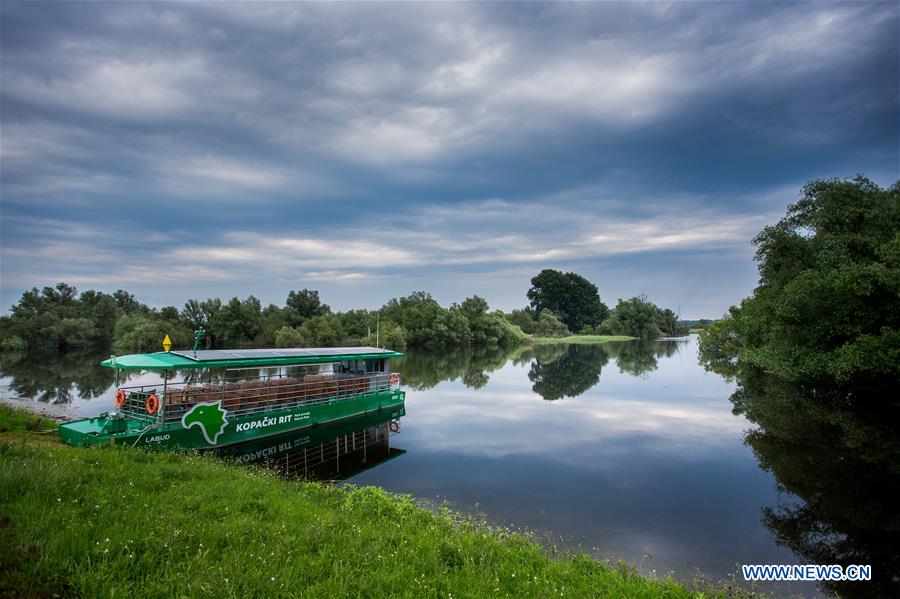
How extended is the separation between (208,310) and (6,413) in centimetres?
6863

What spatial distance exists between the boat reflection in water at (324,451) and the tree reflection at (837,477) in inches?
530

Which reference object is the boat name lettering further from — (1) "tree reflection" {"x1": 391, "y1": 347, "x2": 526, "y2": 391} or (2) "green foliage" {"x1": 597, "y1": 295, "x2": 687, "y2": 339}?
(2) "green foliage" {"x1": 597, "y1": 295, "x2": 687, "y2": 339}

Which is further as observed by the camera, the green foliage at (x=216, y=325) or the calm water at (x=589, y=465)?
the green foliage at (x=216, y=325)

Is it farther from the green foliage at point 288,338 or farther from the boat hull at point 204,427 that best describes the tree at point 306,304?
the boat hull at point 204,427

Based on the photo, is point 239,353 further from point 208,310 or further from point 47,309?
point 47,309

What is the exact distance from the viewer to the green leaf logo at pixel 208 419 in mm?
17156

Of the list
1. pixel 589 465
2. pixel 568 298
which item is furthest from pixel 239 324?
pixel 568 298

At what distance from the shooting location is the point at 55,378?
39.5 meters

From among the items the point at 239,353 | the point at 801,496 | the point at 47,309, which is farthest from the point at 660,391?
the point at 47,309

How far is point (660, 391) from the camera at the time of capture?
35.9 m

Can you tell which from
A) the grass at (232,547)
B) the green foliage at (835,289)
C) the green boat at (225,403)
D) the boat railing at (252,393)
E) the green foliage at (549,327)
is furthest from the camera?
the green foliage at (549,327)

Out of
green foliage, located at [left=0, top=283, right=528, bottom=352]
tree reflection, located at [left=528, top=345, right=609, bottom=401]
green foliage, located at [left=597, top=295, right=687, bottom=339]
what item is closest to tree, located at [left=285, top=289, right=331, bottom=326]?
green foliage, located at [left=0, top=283, right=528, bottom=352]

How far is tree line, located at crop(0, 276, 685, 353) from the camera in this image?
71.4m

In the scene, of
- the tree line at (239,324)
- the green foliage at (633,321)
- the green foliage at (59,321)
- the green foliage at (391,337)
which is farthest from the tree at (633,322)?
the green foliage at (59,321)
